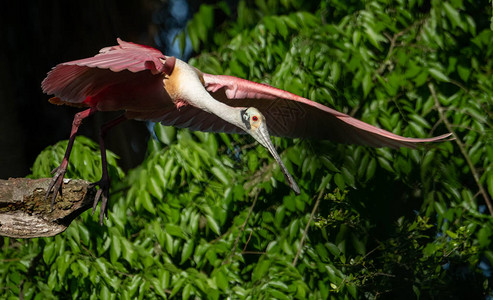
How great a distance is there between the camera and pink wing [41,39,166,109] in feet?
7.95

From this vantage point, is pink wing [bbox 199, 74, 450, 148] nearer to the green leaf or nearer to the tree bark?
the green leaf

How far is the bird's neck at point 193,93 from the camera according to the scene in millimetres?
2713

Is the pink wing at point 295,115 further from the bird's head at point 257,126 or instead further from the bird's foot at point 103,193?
the bird's foot at point 103,193

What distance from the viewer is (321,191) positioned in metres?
3.17

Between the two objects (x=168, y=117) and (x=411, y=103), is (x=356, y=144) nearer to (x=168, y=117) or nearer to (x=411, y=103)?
(x=411, y=103)

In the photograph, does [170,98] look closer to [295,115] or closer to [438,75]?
[295,115]

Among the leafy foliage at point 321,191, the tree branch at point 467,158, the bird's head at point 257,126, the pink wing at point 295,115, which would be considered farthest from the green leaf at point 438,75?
the bird's head at point 257,126

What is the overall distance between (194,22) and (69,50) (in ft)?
3.93

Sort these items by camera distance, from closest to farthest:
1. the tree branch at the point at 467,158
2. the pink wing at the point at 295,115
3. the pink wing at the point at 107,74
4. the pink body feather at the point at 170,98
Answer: the pink wing at the point at 107,74, the pink body feather at the point at 170,98, the pink wing at the point at 295,115, the tree branch at the point at 467,158

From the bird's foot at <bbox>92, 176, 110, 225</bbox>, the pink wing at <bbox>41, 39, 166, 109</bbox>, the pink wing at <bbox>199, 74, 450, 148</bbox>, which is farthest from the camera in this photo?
the pink wing at <bbox>199, 74, 450, 148</bbox>

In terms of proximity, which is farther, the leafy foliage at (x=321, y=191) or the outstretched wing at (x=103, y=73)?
the leafy foliage at (x=321, y=191)

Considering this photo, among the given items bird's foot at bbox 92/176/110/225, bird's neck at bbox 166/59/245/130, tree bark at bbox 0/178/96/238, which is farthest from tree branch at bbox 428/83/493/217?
tree bark at bbox 0/178/96/238

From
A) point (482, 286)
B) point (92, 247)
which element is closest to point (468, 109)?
point (482, 286)

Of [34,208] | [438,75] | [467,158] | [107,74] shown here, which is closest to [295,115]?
[438,75]
